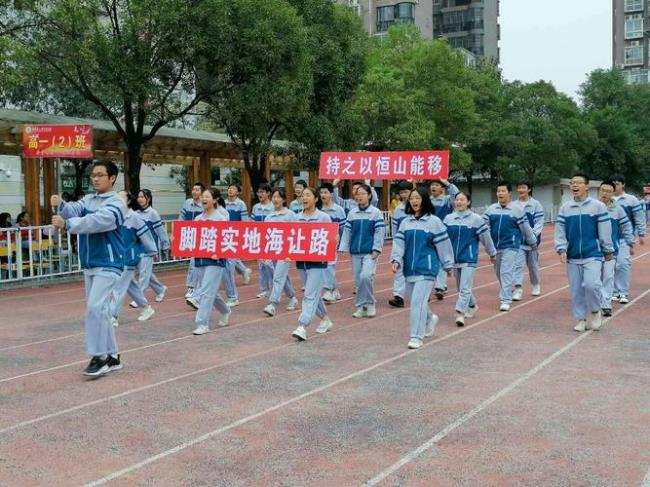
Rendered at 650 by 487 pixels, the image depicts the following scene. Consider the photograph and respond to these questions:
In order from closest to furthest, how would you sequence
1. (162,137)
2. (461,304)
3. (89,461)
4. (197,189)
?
(89,461) → (461,304) → (197,189) → (162,137)

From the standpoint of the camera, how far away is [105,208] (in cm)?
688

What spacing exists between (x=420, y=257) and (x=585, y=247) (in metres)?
2.12

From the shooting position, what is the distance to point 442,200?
12.5m

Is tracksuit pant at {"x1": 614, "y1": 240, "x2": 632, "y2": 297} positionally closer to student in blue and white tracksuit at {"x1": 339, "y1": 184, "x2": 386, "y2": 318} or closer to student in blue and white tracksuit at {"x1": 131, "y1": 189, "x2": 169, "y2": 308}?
student in blue and white tracksuit at {"x1": 339, "y1": 184, "x2": 386, "y2": 318}

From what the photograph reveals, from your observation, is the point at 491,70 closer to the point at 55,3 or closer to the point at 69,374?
the point at 55,3

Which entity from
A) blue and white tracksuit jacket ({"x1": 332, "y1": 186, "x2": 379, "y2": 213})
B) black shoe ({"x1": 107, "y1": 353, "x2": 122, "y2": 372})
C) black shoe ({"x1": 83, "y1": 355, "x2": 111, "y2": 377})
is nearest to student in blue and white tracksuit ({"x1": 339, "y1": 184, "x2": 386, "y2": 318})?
blue and white tracksuit jacket ({"x1": 332, "y1": 186, "x2": 379, "y2": 213})

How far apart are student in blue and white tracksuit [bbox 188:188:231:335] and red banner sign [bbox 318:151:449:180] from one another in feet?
19.7

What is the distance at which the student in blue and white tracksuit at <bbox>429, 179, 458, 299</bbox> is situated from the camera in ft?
39.4

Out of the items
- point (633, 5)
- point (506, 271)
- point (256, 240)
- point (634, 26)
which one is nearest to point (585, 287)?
point (506, 271)

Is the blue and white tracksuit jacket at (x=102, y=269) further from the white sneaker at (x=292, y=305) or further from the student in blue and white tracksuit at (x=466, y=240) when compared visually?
the student in blue and white tracksuit at (x=466, y=240)

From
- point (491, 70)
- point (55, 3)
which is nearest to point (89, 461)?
point (55, 3)

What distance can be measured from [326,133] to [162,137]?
4.57 m

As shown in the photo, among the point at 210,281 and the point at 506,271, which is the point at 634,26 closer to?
the point at 506,271

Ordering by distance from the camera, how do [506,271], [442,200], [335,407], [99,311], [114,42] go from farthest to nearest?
[114,42] → [442,200] → [506,271] → [99,311] → [335,407]
